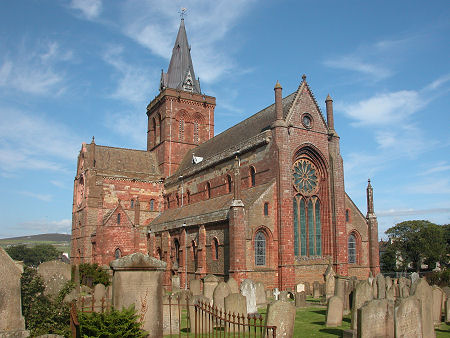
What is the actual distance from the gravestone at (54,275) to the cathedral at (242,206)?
14604 mm

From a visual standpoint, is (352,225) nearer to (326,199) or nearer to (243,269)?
(326,199)

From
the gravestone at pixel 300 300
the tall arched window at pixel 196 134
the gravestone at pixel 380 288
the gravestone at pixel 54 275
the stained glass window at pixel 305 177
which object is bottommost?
the gravestone at pixel 300 300

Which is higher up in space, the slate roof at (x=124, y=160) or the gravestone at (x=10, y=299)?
the slate roof at (x=124, y=160)

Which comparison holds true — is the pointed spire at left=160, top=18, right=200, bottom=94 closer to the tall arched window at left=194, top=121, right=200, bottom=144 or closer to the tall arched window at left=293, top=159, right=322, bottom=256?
the tall arched window at left=194, top=121, right=200, bottom=144

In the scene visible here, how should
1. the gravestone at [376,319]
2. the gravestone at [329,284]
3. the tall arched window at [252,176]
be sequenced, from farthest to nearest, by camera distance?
the tall arched window at [252,176] → the gravestone at [329,284] → the gravestone at [376,319]

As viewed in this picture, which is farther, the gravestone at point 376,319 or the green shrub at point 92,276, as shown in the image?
the green shrub at point 92,276

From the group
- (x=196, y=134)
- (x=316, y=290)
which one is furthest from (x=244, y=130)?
(x=316, y=290)

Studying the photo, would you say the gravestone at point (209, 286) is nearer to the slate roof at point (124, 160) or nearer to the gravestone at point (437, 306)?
the gravestone at point (437, 306)

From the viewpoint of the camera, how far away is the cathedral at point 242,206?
26.3 m

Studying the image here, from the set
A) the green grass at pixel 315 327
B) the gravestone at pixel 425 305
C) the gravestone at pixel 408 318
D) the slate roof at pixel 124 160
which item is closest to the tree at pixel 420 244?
the slate roof at pixel 124 160

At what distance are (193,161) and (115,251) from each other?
1114cm

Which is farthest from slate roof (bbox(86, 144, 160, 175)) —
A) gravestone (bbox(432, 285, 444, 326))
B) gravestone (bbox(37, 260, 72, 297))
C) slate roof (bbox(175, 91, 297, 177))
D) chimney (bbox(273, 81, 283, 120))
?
gravestone (bbox(432, 285, 444, 326))

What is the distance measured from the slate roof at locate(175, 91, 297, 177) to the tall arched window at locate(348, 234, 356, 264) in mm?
10805

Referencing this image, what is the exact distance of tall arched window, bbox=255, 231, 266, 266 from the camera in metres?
26.0
